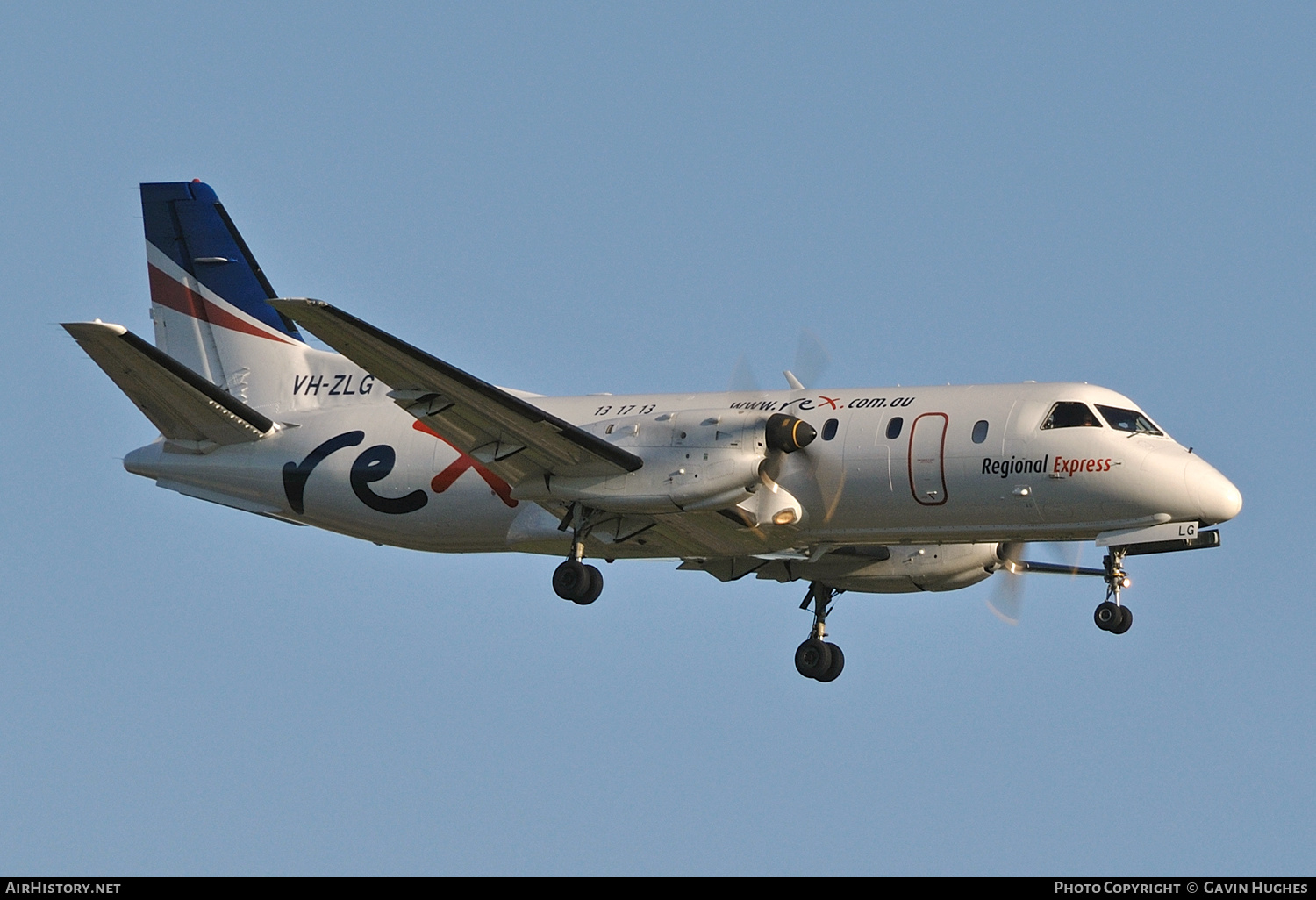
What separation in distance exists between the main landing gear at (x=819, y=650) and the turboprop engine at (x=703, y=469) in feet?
11.8

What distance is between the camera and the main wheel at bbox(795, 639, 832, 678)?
981 inches

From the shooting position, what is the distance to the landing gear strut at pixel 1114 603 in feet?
68.4

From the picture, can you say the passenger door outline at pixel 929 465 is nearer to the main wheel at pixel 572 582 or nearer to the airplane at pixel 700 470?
the airplane at pixel 700 470

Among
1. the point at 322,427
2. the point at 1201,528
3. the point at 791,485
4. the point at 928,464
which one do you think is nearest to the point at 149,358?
the point at 322,427

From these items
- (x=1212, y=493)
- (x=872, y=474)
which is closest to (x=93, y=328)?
(x=872, y=474)

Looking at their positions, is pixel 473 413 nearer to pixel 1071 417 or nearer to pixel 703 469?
pixel 703 469

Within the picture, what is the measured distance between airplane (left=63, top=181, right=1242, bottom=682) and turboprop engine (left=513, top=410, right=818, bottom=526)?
2 cm

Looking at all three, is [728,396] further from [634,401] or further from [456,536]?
[456,536]

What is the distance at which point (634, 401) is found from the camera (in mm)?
23406

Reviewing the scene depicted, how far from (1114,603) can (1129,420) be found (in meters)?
2.07

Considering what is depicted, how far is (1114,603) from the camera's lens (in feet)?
68.9

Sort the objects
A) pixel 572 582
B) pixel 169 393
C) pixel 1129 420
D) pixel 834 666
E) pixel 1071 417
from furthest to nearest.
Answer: pixel 834 666
pixel 169 393
pixel 572 582
pixel 1129 420
pixel 1071 417

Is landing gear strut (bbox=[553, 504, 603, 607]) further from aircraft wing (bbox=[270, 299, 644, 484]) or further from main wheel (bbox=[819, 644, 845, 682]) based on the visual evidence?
main wheel (bbox=[819, 644, 845, 682])

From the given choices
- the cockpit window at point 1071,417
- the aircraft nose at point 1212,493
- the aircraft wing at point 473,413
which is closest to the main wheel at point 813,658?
the aircraft wing at point 473,413
